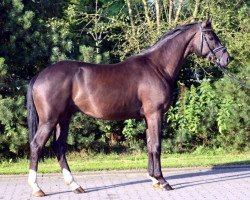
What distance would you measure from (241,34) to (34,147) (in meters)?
8.95

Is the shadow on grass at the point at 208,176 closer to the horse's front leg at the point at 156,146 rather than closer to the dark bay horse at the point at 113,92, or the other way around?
the horse's front leg at the point at 156,146

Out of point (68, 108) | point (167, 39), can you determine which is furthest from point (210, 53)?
point (68, 108)

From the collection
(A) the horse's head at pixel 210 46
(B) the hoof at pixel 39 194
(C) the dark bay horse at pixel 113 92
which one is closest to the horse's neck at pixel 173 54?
(C) the dark bay horse at pixel 113 92

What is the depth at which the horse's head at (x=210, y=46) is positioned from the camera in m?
10.1

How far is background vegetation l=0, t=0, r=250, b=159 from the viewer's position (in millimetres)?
14630

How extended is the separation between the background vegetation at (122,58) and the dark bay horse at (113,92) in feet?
14.5

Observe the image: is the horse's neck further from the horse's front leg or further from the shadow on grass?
the shadow on grass

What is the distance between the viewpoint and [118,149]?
1583cm

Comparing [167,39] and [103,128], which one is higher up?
[167,39]

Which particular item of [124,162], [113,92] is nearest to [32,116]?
[113,92]

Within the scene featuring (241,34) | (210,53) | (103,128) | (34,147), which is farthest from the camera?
(241,34)

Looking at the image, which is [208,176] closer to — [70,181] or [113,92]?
[113,92]

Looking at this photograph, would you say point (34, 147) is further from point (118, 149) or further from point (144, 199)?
point (118, 149)

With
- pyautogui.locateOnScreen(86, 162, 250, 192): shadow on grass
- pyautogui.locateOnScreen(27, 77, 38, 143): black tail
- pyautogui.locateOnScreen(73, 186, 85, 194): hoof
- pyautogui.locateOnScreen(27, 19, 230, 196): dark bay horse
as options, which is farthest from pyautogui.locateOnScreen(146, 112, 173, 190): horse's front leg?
pyautogui.locateOnScreen(27, 77, 38, 143): black tail
